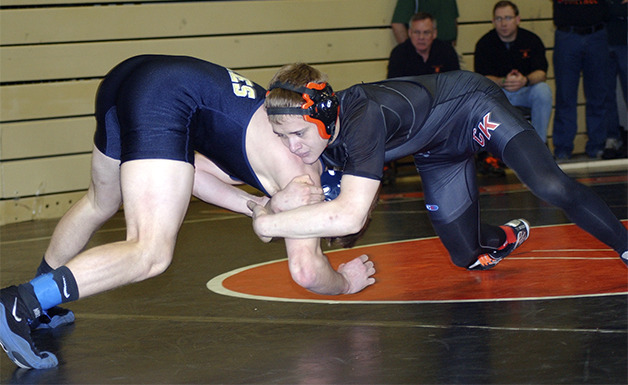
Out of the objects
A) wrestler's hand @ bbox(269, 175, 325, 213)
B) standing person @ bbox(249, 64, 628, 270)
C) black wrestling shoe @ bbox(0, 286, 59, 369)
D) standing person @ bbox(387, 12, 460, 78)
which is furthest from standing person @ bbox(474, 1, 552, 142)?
black wrestling shoe @ bbox(0, 286, 59, 369)

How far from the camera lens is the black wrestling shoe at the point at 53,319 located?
372cm

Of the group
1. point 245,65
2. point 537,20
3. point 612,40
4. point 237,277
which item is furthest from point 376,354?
point 537,20

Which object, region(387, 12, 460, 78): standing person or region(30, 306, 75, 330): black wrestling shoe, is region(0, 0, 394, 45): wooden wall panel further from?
region(30, 306, 75, 330): black wrestling shoe

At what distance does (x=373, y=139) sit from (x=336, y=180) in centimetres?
42

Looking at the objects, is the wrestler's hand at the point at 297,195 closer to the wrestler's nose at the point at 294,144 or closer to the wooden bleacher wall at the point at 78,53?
the wrestler's nose at the point at 294,144

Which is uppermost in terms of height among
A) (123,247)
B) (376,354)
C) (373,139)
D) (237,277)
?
(373,139)

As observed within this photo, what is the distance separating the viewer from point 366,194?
319 cm

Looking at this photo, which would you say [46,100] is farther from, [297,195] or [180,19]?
[297,195]

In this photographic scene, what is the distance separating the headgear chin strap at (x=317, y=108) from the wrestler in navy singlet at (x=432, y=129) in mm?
74

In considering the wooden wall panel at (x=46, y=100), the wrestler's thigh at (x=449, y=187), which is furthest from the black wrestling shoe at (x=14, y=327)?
the wooden wall panel at (x=46, y=100)

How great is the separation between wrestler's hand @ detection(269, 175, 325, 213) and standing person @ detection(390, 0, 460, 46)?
593 centimetres

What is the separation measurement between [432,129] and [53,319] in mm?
1693

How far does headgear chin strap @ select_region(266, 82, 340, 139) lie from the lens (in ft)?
10.4

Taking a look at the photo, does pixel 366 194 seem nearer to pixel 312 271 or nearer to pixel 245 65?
pixel 312 271
